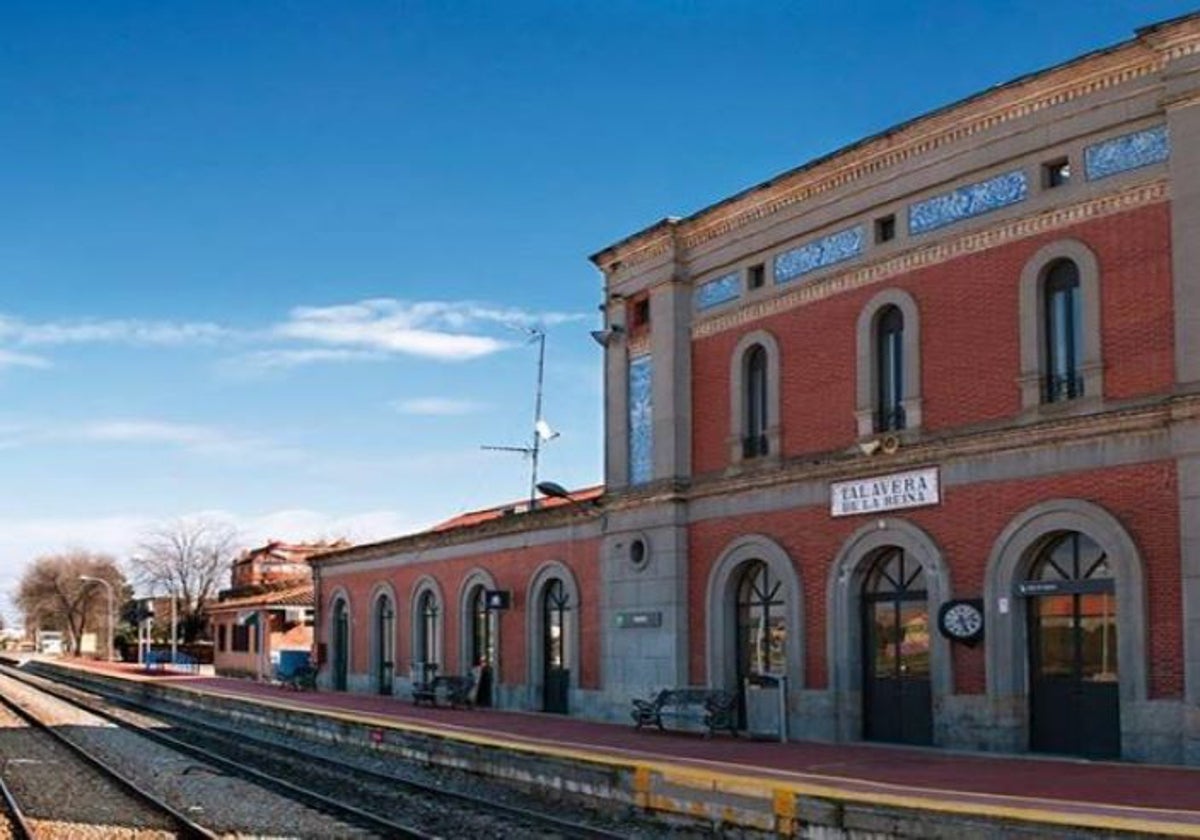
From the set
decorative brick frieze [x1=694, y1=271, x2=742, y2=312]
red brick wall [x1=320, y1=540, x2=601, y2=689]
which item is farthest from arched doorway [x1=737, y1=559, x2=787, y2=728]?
decorative brick frieze [x1=694, y1=271, x2=742, y2=312]

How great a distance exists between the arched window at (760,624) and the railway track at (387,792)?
5.62 meters

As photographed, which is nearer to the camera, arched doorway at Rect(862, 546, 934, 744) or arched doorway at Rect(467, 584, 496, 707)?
arched doorway at Rect(862, 546, 934, 744)

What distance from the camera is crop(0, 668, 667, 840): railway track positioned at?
14812 mm

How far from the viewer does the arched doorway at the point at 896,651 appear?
19.2 metres

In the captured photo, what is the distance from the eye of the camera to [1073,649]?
55.6 ft

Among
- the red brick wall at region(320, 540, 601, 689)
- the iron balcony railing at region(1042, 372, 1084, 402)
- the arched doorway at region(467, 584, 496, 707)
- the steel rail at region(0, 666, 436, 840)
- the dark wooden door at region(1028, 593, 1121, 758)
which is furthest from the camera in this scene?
the arched doorway at region(467, 584, 496, 707)

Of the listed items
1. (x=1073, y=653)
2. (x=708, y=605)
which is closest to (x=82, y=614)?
(x=708, y=605)

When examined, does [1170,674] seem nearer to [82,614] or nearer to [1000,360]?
[1000,360]

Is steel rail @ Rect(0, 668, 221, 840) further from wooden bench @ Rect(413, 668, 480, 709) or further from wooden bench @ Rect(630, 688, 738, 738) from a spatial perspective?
wooden bench @ Rect(630, 688, 738, 738)

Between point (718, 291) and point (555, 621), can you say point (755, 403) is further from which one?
point (555, 621)

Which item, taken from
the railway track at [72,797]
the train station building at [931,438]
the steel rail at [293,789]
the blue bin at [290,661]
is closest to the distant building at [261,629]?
the blue bin at [290,661]

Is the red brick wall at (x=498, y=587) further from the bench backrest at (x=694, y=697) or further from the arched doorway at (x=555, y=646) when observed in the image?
the bench backrest at (x=694, y=697)

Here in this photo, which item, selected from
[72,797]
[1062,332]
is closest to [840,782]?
[1062,332]

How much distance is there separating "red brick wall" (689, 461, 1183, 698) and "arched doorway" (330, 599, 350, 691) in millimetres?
17939
